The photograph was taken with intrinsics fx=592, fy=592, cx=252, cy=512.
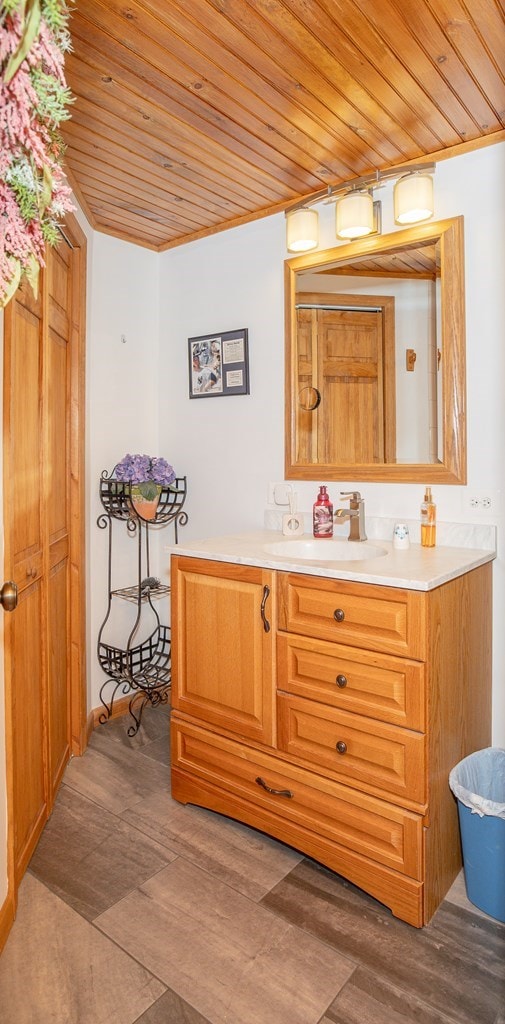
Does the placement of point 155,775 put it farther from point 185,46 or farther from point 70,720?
point 185,46

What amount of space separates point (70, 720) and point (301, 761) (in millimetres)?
1147

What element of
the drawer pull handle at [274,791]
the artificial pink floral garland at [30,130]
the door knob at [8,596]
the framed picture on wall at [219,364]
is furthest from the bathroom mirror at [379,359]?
the artificial pink floral garland at [30,130]

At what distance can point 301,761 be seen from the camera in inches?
70.6

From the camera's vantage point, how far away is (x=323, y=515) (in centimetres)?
226

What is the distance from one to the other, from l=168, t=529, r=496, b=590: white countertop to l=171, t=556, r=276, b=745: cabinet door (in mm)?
39

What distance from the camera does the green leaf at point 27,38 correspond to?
0.72 meters

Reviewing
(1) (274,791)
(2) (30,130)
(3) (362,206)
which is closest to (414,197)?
(3) (362,206)

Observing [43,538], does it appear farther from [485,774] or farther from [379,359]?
[485,774]

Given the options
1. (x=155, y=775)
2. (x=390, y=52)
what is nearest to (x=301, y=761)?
(x=155, y=775)

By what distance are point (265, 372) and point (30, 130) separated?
1812 mm

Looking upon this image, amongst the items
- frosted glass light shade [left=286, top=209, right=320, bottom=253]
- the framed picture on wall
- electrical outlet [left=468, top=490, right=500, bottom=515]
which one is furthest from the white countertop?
frosted glass light shade [left=286, top=209, right=320, bottom=253]

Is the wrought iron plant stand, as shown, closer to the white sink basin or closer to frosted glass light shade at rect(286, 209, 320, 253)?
the white sink basin

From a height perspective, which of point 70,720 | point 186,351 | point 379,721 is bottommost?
point 70,720

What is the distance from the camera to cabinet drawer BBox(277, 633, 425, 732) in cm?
154
